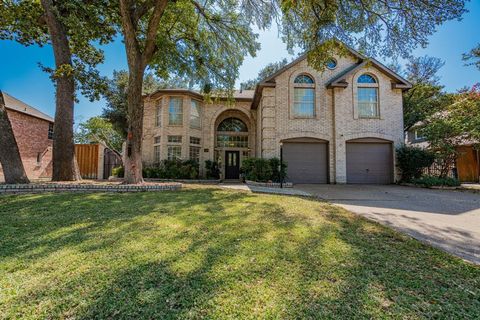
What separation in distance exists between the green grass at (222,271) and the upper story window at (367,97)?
10.7 meters

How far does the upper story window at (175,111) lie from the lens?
15320mm

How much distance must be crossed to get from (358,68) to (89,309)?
48.2 ft

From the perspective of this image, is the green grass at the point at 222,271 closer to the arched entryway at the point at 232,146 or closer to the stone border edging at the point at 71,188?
the stone border edging at the point at 71,188

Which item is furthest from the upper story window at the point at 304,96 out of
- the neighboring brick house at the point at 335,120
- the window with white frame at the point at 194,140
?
the window with white frame at the point at 194,140

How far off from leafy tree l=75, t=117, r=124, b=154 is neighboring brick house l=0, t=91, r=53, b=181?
624cm

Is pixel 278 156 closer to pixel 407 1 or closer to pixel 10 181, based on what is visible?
pixel 407 1

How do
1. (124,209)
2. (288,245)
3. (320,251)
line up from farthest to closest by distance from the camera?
(124,209) → (288,245) → (320,251)

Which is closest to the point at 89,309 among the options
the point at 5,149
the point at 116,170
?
the point at 5,149

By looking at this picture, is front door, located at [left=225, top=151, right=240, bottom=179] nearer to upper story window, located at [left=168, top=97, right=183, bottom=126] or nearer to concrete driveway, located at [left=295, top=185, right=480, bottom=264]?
upper story window, located at [left=168, top=97, right=183, bottom=126]

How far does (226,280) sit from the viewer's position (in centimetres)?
211

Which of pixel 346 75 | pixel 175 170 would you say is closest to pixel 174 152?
pixel 175 170

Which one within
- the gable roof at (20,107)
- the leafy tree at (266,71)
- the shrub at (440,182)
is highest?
the leafy tree at (266,71)

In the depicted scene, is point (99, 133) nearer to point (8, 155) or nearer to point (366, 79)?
point (8, 155)

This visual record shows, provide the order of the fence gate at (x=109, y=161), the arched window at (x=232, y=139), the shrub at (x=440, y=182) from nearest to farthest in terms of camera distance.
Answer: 1. the shrub at (x=440, y=182)
2. the fence gate at (x=109, y=161)
3. the arched window at (x=232, y=139)
